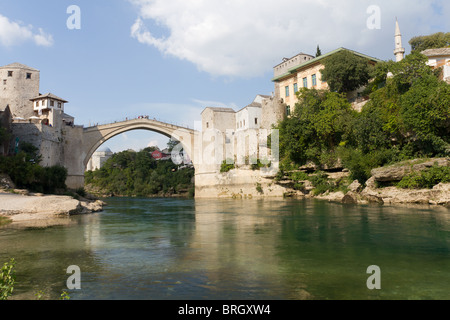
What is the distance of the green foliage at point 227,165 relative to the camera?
38.0m

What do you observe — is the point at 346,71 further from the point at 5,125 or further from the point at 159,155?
the point at 159,155

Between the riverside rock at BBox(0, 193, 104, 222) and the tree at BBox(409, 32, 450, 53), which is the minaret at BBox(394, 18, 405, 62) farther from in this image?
the riverside rock at BBox(0, 193, 104, 222)

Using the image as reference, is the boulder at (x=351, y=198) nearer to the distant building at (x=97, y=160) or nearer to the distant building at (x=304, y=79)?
the distant building at (x=304, y=79)

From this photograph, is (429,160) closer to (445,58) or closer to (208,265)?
(445,58)

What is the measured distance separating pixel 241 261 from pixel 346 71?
26.3 m

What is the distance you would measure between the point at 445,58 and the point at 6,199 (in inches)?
1220

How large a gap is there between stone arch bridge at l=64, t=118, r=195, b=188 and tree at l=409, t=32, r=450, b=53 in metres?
29.6

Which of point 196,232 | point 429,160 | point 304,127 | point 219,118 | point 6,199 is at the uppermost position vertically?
point 219,118

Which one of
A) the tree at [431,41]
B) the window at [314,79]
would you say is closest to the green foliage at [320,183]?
the window at [314,79]

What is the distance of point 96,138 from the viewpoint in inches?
1539

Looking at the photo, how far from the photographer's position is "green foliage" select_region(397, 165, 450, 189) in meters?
16.5

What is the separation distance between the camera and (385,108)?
69.7ft
